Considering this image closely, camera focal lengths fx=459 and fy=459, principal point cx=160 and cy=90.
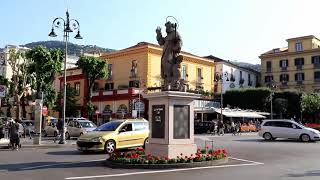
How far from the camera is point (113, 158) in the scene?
52.6 ft

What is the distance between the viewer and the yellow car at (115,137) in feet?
68.9

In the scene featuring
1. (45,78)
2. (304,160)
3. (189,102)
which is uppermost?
(45,78)

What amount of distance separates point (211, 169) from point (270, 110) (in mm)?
55628

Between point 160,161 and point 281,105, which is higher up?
point 281,105

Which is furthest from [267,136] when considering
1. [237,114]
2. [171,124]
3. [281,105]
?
[281,105]

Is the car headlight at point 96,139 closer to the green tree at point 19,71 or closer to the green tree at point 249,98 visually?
the green tree at point 19,71

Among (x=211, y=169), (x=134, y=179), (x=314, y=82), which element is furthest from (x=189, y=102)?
(x=314, y=82)

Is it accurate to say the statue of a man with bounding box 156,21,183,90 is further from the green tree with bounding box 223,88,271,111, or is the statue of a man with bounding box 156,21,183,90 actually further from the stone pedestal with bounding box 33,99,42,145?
the green tree with bounding box 223,88,271,111

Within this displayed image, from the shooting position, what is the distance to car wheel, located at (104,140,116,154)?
2114cm

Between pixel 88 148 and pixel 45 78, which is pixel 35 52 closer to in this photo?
pixel 45 78

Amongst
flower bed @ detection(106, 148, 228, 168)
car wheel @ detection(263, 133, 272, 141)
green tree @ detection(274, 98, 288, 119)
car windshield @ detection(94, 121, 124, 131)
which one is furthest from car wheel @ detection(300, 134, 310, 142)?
green tree @ detection(274, 98, 288, 119)

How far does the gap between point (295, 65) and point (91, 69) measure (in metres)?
40.9

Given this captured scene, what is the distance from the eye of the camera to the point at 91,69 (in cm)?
5725

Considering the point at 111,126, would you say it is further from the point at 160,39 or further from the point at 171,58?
the point at 171,58
